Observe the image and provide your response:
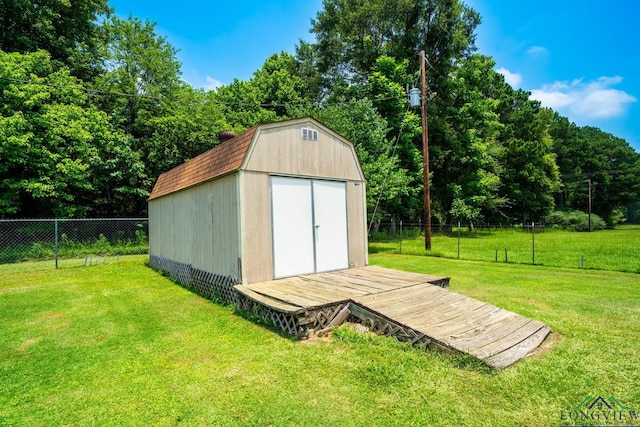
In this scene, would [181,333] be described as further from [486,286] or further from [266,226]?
[486,286]

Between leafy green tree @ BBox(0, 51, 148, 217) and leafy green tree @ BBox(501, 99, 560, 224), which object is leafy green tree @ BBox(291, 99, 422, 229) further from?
leafy green tree @ BBox(501, 99, 560, 224)

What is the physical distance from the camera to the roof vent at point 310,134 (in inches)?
261

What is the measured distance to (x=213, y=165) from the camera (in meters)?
6.85

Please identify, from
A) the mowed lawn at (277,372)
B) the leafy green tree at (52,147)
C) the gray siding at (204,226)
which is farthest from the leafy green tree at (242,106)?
the mowed lawn at (277,372)

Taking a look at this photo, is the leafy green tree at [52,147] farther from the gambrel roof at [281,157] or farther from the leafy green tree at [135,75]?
the gambrel roof at [281,157]

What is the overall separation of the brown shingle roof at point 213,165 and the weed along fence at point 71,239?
5.50 metres

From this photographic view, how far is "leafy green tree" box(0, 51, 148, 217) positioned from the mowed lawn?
10.0 m

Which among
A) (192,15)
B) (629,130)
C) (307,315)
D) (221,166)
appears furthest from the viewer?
(629,130)

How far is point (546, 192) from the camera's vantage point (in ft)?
99.0

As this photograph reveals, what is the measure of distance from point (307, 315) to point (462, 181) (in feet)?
67.1

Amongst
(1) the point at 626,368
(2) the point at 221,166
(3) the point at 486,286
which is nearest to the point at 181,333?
(2) the point at 221,166

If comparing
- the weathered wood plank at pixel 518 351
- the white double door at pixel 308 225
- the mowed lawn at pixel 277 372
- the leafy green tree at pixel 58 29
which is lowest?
the mowed lawn at pixel 277 372

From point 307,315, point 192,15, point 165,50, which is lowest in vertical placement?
point 307,315

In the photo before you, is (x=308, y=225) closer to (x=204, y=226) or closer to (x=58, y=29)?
(x=204, y=226)
